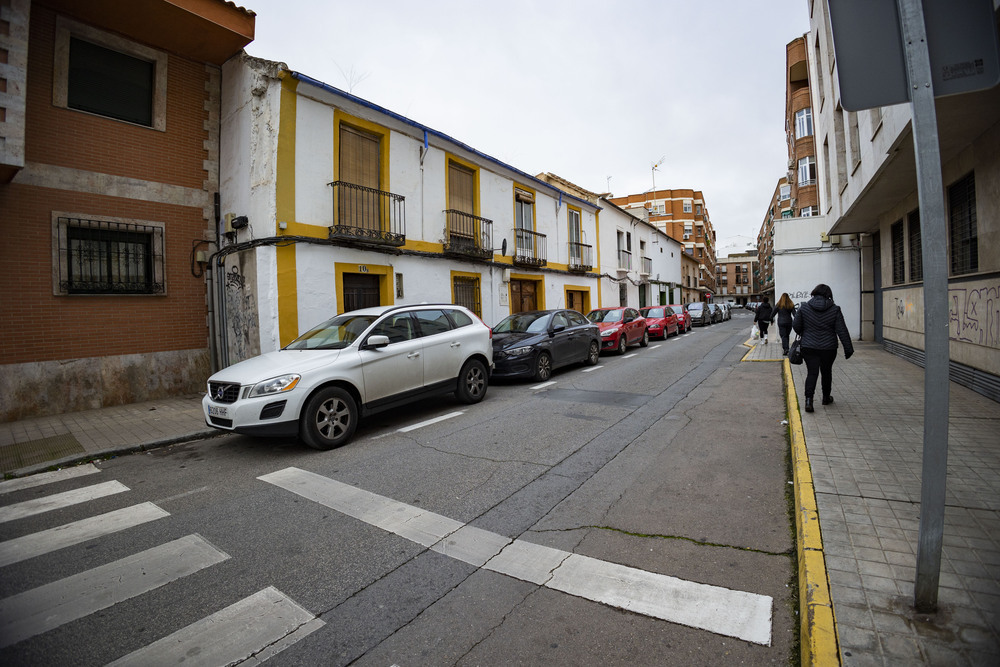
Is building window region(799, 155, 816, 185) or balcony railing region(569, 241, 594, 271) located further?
building window region(799, 155, 816, 185)

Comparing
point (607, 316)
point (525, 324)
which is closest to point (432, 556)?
point (525, 324)

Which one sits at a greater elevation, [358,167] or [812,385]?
[358,167]

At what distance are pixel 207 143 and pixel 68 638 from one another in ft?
34.0

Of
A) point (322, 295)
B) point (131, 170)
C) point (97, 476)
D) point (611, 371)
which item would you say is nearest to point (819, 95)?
point (611, 371)

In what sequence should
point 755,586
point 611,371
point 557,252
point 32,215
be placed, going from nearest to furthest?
point 755,586, point 32,215, point 611,371, point 557,252

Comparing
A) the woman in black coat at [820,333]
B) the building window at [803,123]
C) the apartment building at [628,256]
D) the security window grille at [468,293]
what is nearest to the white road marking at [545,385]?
the woman in black coat at [820,333]

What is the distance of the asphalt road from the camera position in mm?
2381

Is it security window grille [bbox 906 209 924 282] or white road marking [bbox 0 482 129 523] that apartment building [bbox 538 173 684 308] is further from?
white road marking [bbox 0 482 129 523]

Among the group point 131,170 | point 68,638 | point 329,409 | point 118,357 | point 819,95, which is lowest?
point 68,638

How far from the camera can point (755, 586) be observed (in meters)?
2.74

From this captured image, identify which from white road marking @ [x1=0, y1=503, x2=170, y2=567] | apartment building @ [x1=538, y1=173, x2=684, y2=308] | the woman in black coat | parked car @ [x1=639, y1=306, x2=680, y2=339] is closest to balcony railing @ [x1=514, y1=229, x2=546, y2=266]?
apartment building @ [x1=538, y1=173, x2=684, y2=308]

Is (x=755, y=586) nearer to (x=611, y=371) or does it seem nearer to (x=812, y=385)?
(x=812, y=385)

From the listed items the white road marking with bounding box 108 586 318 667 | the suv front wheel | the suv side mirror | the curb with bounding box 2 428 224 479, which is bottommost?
the white road marking with bounding box 108 586 318 667

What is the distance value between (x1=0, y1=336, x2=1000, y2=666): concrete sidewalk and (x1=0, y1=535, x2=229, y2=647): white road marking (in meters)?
3.34
